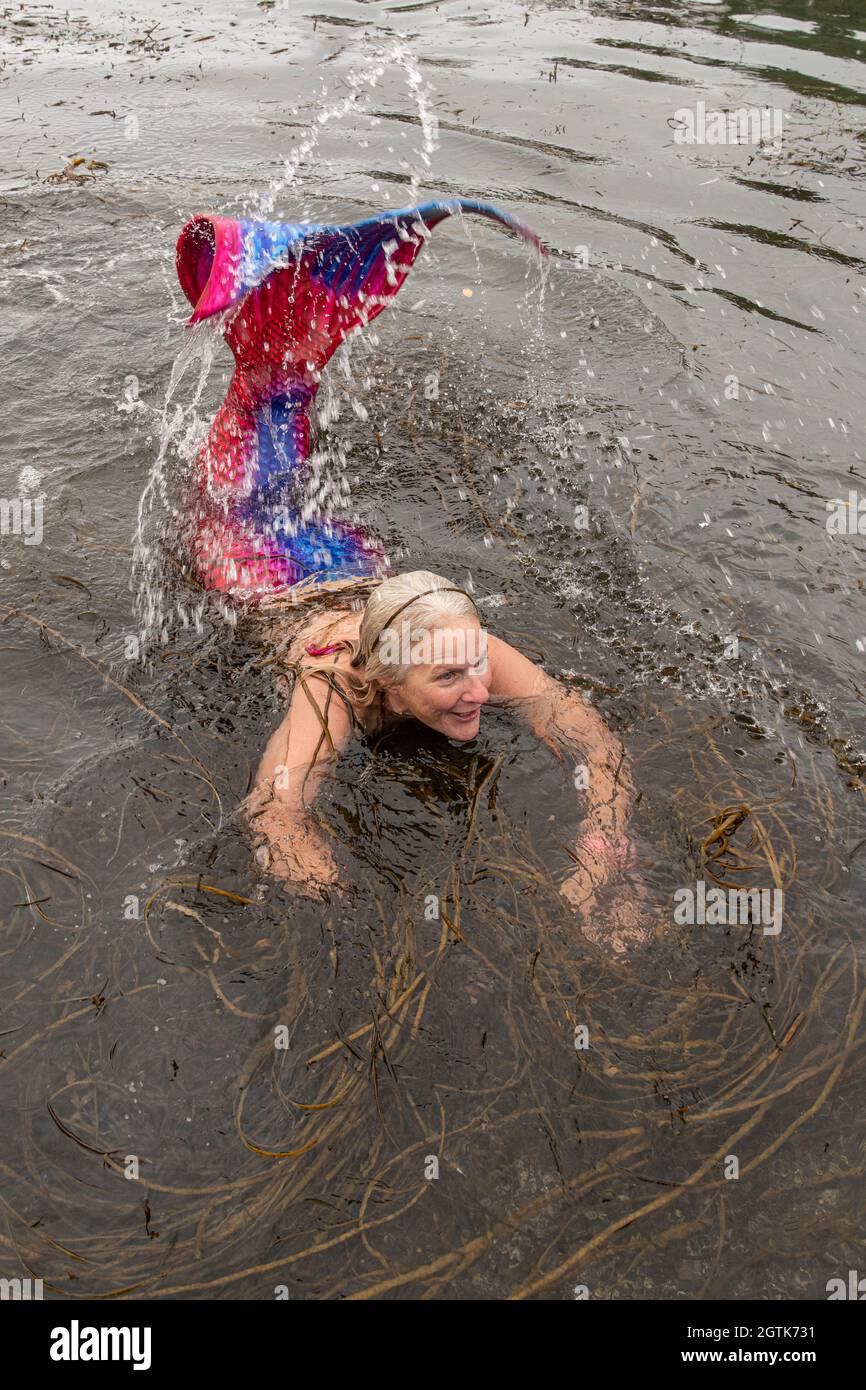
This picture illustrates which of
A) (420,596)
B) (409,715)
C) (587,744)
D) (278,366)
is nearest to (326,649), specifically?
(409,715)

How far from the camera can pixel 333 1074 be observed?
A: 3344 millimetres

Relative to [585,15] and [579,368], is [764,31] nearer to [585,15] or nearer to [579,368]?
[585,15]

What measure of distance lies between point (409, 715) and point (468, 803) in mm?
488

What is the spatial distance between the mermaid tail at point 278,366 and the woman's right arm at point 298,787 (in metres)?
1.00

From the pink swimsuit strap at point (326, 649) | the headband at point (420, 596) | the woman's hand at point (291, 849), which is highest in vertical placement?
the headband at point (420, 596)

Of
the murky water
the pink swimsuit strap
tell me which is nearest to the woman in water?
the pink swimsuit strap

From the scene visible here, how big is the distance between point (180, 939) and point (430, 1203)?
51.2 inches

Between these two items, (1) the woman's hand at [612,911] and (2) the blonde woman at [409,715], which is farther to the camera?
(2) the blonde woman at [409,715]

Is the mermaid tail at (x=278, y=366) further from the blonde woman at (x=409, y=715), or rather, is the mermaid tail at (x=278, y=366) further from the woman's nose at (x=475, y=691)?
the woman's nose at (x=475, y=691)

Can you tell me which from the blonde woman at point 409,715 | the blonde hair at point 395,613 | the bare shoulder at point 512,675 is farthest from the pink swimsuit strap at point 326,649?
the bare shoulder at point 512,675

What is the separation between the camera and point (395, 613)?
12.8 ft

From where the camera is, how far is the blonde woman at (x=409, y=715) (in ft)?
12.5

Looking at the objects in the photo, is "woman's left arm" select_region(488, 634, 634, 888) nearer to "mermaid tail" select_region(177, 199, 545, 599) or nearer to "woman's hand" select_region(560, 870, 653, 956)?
"woman's hand" select_region(560, 870, 653, 956)

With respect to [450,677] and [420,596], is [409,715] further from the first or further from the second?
[420,596]
